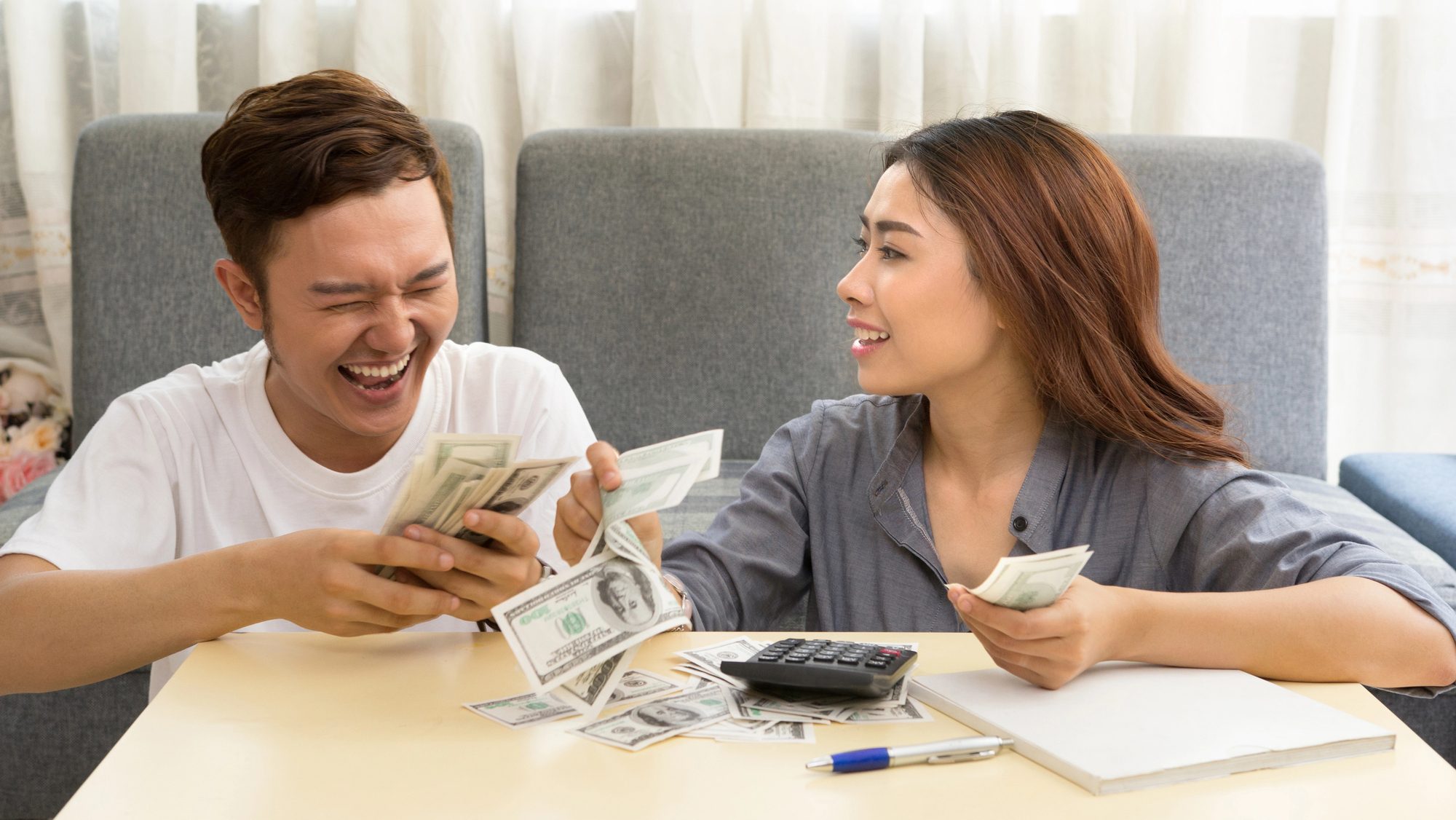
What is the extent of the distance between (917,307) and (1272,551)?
0.46m

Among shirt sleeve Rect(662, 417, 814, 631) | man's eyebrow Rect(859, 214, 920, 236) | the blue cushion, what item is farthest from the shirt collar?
the blue cushion

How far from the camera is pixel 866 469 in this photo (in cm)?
151

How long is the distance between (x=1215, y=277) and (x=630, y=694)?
67.8 inches

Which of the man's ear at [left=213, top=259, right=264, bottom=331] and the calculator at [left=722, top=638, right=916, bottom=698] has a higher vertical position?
the man's ear at [left=213, top=259, right=264, bottom=331]

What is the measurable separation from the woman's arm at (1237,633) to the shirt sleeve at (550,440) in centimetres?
64

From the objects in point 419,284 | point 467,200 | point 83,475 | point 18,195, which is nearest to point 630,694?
point 419,284

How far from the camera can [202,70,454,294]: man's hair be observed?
4.20ft

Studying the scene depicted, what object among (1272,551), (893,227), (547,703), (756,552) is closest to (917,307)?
(893,227)

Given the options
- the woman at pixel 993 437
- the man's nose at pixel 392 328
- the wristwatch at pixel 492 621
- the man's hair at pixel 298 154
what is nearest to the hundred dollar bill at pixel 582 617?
the wristwatch at pixel 492 621

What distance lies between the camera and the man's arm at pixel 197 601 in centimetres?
101

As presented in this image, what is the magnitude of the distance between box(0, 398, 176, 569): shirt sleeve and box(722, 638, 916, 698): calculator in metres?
0.69

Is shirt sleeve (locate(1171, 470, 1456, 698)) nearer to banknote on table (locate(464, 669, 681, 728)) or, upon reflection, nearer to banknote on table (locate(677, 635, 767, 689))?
banknote on table (locate(677, 635, 767, 689))

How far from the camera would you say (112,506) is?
131 cm

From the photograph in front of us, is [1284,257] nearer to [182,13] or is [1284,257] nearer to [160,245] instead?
[160,245]
